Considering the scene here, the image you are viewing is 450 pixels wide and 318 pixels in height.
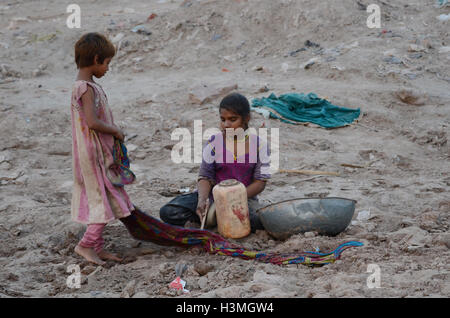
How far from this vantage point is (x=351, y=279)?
2256 mm

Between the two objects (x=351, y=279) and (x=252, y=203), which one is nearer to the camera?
(x=351, y=279)

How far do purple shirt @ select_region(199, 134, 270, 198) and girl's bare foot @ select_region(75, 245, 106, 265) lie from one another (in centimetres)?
90

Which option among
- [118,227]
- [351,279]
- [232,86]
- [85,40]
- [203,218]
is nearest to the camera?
[351,279]

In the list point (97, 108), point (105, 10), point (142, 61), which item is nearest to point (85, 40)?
point (97, 108)

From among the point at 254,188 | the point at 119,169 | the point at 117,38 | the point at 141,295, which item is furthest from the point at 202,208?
the point at 117,38

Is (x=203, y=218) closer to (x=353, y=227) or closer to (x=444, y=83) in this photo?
(x=353, y=227)

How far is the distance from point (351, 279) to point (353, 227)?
3.34ft

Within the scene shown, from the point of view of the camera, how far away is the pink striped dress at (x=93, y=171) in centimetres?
271

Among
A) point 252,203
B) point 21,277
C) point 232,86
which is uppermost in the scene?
point 232,86

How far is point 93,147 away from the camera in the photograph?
273cm

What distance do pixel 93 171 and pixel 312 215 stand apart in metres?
1.35

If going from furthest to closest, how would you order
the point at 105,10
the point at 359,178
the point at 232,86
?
the point at 105,10 → the point at 232,86 → the point at 359,178

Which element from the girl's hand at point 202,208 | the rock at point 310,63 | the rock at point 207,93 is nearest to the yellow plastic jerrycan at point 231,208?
the girl's hand at point 202,208

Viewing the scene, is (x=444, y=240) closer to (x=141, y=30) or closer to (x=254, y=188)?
(x=254, y=188)
